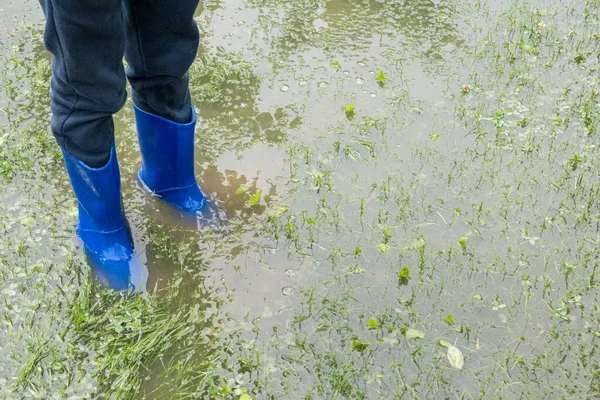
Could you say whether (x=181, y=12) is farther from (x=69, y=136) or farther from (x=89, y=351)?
(x=89, y=351)

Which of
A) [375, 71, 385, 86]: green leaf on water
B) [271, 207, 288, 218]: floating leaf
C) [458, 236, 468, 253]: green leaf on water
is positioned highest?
[375, 71, 385, 86]: green leaf on water

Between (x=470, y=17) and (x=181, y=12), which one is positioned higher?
(x=181, y=12)

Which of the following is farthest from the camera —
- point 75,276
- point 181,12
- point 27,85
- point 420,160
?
point 27,85

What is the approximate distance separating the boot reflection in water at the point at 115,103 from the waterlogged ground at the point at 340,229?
0.13 meters

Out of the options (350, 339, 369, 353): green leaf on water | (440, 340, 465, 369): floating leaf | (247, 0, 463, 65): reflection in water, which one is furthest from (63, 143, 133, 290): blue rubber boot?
(247, 0, 463, 65): reflection in water

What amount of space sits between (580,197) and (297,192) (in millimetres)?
1317

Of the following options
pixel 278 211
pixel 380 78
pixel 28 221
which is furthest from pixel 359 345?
pixel 380 78

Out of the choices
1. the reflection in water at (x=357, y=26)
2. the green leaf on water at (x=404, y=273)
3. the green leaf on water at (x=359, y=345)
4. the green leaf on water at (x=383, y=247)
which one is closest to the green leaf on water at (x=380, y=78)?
the reflection in water at (x=357, y=26)

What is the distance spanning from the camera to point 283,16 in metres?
4.24

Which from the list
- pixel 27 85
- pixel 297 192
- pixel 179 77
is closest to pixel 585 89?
pixel 297 192

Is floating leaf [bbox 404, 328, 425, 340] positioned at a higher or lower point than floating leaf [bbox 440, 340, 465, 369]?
lower

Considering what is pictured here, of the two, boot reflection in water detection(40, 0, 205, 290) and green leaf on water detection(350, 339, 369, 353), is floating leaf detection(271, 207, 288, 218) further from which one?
green leaf on water detection(350, 339, 369, 353)

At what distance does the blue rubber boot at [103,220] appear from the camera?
243 cm

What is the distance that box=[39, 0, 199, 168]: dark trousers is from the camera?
76.9 inches
